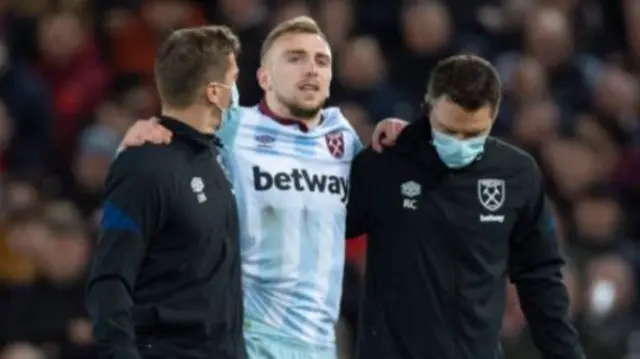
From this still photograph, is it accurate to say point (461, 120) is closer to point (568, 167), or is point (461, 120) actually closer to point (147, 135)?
point (147, 135)

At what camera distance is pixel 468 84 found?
705 centimetres

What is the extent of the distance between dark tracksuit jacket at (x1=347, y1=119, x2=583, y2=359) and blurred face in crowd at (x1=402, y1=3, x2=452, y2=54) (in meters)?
4.58

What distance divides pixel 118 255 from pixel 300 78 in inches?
51.0

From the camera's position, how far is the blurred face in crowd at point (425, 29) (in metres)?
11.9

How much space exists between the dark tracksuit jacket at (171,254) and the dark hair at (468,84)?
104cm

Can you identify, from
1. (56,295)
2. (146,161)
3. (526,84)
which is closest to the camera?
(146,161)

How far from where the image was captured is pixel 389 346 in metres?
7.12

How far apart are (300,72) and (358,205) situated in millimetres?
547

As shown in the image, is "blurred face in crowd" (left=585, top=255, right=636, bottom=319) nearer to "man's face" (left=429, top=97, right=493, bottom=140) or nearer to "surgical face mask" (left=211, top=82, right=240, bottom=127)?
"man's face" (left=429, top=97, right=493, bottom=140)

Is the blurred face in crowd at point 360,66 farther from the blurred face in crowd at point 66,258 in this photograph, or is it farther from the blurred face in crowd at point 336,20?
the blurred face in crowd at point 66,258

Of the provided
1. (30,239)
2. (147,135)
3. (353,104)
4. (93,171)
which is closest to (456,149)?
(147,135)

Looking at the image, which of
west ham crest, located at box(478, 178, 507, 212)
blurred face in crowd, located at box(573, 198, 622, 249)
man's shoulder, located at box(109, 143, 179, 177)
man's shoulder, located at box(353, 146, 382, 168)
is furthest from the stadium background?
man's shoulder, located at box(109, 143, 179, 177)

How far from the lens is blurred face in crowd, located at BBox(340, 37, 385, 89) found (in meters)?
11.6

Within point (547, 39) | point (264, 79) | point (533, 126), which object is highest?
point (264, 79)
